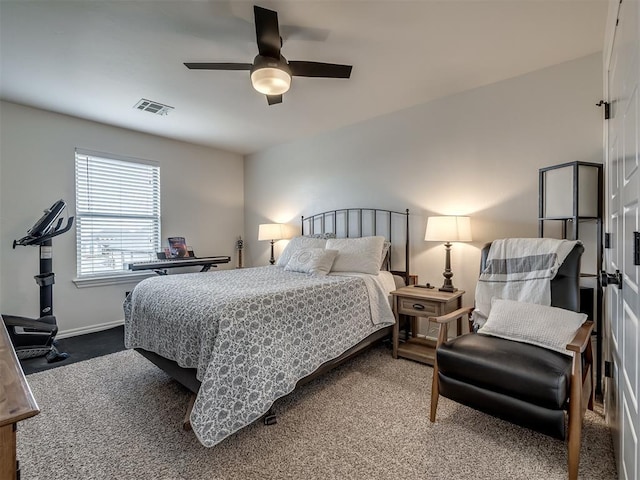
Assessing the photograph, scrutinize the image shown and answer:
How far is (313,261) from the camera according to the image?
Result: 3.10m

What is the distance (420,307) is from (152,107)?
3.38 metres

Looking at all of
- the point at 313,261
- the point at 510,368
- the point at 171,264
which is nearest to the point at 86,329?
the point at 171,264

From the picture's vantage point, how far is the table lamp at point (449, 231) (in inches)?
109

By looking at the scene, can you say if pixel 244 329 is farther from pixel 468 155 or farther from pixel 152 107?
pixel 152 107

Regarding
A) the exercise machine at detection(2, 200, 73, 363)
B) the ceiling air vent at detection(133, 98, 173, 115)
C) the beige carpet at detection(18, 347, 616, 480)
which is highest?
the ceiling air vent at detection(133, 98, 173, 115)

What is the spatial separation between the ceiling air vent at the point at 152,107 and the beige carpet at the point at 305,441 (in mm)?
2664

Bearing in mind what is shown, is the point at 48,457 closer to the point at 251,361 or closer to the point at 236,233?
the point at 251,361

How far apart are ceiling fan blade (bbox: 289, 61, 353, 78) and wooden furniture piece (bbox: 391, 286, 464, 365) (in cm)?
189

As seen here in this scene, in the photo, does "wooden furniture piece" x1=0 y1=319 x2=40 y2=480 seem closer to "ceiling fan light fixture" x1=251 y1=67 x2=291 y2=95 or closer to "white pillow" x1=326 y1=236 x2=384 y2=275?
"ceiling fan light fixture" x1=251 y1=67 x2=291 y2=95

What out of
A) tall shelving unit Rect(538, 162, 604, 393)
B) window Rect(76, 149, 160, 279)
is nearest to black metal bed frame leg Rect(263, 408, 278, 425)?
tall shelving unit Rect(538, 162, 604, 393)

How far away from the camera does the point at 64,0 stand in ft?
6.00

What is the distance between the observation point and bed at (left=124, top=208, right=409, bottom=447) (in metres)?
1.67

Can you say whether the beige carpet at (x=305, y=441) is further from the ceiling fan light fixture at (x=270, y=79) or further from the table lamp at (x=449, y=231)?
the ceiling fan light fixture at (x=270, y=79)

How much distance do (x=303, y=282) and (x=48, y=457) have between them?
1.76 metres
